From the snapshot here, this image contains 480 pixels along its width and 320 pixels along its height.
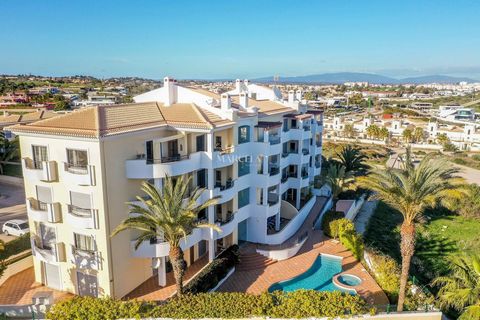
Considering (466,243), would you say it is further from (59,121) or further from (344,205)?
(59,121)

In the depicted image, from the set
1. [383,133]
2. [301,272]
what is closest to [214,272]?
[301,272]

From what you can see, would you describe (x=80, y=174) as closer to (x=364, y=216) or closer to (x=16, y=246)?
(x=16, y=246)

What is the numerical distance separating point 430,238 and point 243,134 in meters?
24.2

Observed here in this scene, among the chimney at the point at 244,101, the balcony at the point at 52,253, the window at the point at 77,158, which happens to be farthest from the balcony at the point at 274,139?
the balcony at the point at 52,253

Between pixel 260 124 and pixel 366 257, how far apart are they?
43.8 ft

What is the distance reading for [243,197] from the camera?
28.5 meters

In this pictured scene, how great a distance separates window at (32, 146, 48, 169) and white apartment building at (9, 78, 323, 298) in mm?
60

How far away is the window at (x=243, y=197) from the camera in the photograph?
2816cm

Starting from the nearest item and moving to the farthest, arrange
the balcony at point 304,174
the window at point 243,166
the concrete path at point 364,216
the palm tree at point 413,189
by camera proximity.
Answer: the palm tree at point 413,189
the window at point 243,166
the balcony at point 304,174
the concrete path at point 364,216

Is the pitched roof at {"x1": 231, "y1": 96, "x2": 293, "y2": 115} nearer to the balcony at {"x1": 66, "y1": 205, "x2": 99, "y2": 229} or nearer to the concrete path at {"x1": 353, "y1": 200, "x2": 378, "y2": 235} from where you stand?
the concrete path at {"x1": 353, "y1": 200, "x2": 378, "y2": 235}

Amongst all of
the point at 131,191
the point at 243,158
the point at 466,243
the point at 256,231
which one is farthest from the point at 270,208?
the point at 466,243

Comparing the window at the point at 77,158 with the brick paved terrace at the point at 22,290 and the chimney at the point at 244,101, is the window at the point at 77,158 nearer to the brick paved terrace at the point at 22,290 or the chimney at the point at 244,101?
the brick paved terrace at the point at 22,290

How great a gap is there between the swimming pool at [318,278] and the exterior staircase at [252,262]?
265 cm

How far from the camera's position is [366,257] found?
2703 centimetres
